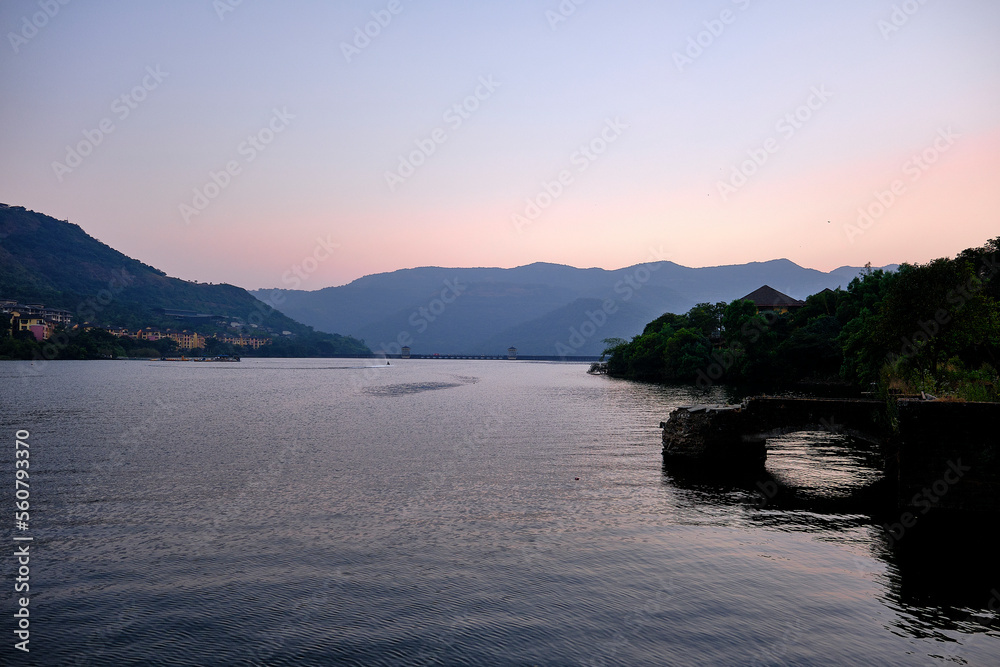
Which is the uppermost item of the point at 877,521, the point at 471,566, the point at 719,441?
the point at 719,441

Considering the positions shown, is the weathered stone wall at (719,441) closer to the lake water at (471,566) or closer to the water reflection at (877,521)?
the water reflection at (877,521)

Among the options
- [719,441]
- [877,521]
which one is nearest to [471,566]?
[877,521]

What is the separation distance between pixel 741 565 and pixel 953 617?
6415mm

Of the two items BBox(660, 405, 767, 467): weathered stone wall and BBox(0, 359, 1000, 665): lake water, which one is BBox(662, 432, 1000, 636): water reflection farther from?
BBox(660, 405, 767, 467): weathered stone wall

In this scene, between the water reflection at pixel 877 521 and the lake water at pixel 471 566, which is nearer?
the lake water at pixel 471 566

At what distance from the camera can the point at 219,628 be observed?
57.5 ft

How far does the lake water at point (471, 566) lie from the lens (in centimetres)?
1681

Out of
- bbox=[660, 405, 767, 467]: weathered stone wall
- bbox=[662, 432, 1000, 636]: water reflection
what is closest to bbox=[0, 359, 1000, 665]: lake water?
bbox=[662, 432, 1000, 636]: water reflection

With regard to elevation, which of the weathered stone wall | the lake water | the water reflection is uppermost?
the weathered stone wall

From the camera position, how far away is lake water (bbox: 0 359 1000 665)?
16.8 meters

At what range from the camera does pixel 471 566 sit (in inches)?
891

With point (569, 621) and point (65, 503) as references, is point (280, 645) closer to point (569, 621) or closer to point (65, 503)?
point (569, 621)

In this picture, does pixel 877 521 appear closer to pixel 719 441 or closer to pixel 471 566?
pixel 719 441

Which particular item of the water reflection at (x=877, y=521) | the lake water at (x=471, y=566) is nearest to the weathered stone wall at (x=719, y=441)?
the water reflection at (x=877, y=521)
